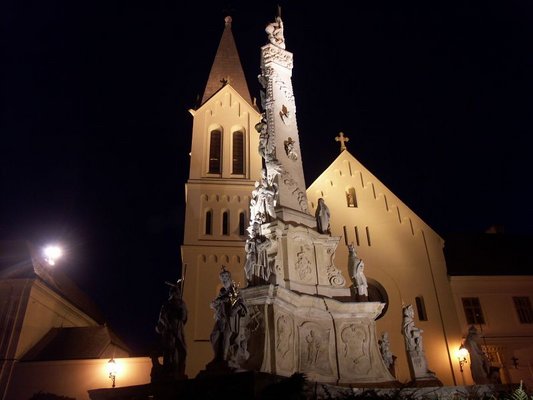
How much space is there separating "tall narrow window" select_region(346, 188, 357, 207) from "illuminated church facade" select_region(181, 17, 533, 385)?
0.15 ft

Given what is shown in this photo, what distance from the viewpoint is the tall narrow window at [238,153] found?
24.0 m

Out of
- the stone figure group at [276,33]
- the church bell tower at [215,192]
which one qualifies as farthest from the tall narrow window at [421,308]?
the stone figure group at [276,33]

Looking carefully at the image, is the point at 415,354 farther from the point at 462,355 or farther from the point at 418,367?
the point at 462,355

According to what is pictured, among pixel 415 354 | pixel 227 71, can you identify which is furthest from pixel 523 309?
pixel 227 71

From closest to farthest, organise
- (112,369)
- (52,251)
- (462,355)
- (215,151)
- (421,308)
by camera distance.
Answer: (462,355), (112,369), (421,308), (52,251), (215,151)

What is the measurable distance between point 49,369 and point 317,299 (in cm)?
1400

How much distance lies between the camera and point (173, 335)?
913 centimetres

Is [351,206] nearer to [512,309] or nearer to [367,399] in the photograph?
A: [512,309]

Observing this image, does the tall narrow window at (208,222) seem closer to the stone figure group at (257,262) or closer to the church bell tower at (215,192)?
the church bell tower at (215,192)

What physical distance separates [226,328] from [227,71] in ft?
76.2

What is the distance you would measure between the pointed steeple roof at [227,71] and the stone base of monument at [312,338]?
18340 mm

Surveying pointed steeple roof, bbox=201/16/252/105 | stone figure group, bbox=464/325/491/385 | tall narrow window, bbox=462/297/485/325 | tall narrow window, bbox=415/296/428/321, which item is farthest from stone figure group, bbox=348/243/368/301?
pointed steeple roof, bbox=201/16/252/105

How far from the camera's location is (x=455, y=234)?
23.4 meters

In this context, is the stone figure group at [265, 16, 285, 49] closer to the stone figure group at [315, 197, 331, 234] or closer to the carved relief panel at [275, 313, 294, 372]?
the stone figure group at [315, 197, 331, 234]
